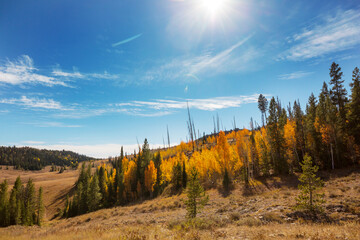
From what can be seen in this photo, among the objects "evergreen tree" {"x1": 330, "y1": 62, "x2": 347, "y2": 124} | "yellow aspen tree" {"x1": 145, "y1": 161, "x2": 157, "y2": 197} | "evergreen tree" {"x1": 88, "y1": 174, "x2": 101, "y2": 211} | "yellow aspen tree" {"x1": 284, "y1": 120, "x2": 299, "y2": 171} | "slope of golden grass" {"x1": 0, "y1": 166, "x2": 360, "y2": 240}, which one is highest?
"evergreen tree" {"x1": 330, "y1": 62, "x2": 347, "y2": 124}

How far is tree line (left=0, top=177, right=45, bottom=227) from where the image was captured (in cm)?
4591

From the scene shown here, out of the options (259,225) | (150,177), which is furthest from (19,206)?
(259,225)

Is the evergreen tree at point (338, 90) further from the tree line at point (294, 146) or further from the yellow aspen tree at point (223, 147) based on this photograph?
the yellow aspen tree at point (223, 147)

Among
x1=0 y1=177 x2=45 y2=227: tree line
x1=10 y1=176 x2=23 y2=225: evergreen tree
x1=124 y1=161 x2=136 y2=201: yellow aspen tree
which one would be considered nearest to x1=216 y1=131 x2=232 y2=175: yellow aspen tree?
x1=124 y1=161 x2=136 y2=201: yellow aspen tree

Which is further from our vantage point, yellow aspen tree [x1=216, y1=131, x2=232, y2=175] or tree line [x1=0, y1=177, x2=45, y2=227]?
yellow aspen tree [x1=216, y1=131, x2=232, y2=175]

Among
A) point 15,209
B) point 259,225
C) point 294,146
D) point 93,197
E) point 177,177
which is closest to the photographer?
point 259,225

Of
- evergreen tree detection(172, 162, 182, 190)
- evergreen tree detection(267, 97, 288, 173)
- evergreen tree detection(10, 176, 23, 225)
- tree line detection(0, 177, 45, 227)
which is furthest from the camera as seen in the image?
evergreen tree detection(172, 162, 182, 190)

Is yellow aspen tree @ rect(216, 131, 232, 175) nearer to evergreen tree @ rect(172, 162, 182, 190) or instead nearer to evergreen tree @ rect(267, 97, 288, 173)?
evergreen tree @ rect(267, 97, 288, 173)

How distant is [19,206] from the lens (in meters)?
47.4

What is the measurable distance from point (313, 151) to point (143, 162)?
56091 millimetres

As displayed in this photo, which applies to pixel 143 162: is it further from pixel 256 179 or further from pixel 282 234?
pixel 282 234

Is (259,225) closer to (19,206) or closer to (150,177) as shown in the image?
(150,177)

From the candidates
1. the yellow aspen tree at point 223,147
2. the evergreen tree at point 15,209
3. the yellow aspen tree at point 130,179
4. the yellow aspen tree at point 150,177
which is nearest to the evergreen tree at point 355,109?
the yellow aspen tree at point 223,147

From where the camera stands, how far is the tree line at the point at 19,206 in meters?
45.9
